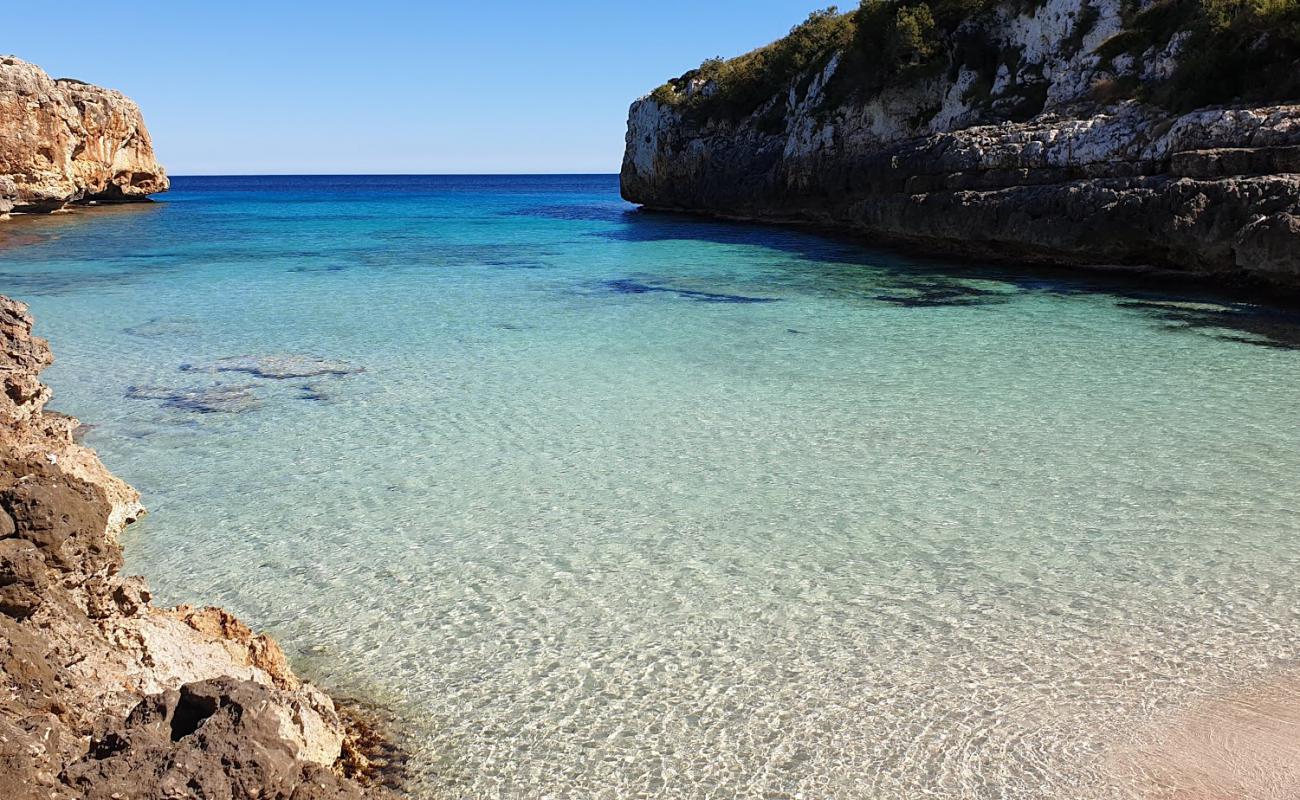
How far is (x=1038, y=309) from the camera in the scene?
1667 cm

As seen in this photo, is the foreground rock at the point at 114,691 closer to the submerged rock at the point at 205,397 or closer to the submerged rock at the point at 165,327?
the submerged rock at the point at 205,397

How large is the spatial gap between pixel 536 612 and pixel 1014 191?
19.8m

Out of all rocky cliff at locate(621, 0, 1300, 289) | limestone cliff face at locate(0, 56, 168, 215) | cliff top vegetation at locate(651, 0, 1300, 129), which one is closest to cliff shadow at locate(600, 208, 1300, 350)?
rocky cliff at locate(621, 0, 1300, 289)

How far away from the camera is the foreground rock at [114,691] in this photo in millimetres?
2846

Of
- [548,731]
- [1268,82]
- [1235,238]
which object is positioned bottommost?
[548,731]

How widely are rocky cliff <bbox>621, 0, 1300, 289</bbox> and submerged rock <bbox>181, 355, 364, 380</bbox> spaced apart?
606 inches

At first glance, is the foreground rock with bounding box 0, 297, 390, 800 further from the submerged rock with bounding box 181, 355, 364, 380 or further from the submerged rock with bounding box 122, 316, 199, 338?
the submerged rock with bounding box 122, 316, 199, 338

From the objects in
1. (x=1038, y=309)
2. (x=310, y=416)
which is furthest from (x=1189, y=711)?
(x=1038, y=309)

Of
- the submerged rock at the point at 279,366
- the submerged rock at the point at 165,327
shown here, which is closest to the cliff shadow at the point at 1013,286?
the submerged rock at the point at 279,366

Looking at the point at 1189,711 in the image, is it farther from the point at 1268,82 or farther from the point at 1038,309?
the point at 1268,82

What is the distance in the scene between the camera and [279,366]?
1235 cm

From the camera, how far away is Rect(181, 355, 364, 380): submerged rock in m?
11.9

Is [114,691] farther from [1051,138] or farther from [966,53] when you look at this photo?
[966,53]

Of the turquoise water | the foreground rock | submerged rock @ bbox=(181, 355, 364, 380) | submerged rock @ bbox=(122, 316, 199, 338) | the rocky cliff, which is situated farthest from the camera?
the rocky cliff
